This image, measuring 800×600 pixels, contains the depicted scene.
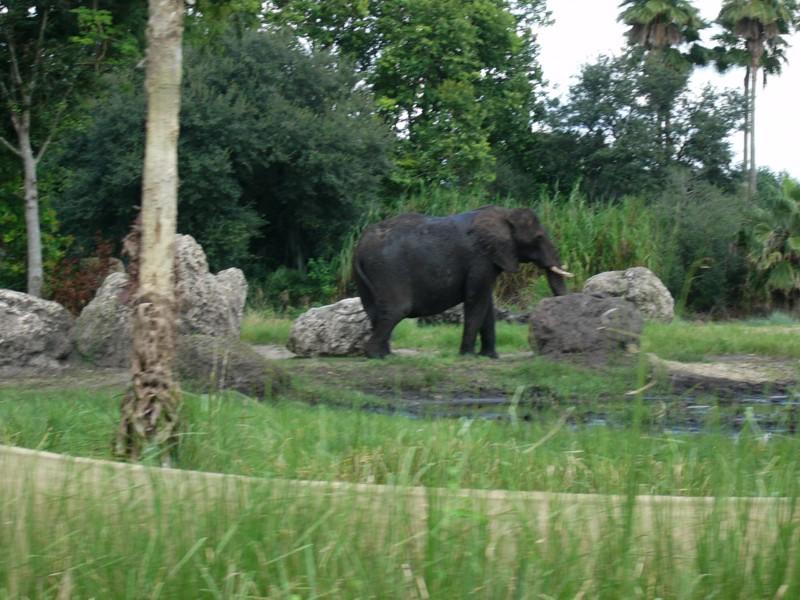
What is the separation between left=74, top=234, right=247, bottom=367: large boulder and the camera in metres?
12.4

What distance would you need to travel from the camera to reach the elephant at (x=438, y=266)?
13.5m

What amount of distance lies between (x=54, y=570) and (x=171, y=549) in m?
0.37

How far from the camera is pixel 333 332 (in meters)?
14.2

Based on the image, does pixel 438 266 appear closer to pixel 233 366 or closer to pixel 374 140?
pixel 233 366

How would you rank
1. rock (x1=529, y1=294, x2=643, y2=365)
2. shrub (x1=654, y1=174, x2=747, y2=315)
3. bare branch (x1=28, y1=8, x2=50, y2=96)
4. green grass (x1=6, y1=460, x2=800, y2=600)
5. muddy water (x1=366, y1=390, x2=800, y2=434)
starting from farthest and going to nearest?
shrub (x1=654, y1=174, x2=747, y2=315), bare branch (x1=28, y1=8, x2=50, y2=96), rock (x1=529, y1=294, x2=643, y2=365), muddy water (x1=366, y1=390, x2=800, y2=434), green grass (x1=6, y1=460, x2=800, y2=600)

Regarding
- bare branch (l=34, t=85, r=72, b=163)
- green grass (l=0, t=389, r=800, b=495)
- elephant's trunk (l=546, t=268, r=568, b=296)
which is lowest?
green grass (l=0, t=389, r=800, b=495)

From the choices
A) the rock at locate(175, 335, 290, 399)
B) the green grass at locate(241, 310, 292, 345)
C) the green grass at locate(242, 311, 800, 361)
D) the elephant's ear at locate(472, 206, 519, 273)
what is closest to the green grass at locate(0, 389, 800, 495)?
the rock at locate(175, 335, 290, 399)

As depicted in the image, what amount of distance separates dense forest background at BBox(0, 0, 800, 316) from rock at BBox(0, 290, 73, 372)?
11.9 feet

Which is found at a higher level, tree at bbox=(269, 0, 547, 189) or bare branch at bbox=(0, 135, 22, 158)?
tree at bbox=(269, 0, 547, 189)

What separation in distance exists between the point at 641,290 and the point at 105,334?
9781 mm

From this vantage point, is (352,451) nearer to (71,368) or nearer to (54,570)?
(54,570)

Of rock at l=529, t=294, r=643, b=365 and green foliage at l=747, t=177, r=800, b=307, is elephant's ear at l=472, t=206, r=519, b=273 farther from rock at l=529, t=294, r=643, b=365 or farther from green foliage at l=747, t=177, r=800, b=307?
green foliage at l=747, t=177, r=800, b=307

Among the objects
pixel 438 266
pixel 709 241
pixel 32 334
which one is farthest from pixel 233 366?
pixel 709 241

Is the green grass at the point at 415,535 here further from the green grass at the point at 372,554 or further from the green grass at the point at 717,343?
the green grass at the point at 717,343
